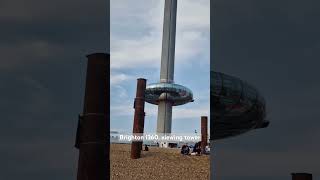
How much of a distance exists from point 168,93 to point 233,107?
628 cm

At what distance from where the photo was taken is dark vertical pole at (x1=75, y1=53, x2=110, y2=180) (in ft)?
59.1

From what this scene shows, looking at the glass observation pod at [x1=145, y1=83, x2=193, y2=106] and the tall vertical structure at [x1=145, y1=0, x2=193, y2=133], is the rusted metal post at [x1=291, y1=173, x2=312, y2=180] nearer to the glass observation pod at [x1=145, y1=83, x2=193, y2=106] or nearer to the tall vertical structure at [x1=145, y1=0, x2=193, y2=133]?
the glass observation pod at [x1=145, y1=83, x2=193, y2=106]

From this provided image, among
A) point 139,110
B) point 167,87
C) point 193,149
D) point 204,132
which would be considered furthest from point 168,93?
point 193,149

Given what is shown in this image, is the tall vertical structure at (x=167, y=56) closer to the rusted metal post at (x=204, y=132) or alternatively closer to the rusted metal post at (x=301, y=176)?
the rusted metal post at (x=204, y=132)

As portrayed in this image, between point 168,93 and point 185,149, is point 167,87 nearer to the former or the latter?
point 168,93

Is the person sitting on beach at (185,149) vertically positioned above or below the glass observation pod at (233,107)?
below

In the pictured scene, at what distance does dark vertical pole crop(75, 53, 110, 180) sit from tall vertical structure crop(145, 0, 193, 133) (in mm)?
6713

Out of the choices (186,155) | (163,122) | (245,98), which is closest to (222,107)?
(245,98)

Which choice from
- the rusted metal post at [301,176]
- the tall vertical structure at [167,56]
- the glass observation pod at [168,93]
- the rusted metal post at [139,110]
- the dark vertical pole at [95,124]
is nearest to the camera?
the dark vertical pole at [95,124]

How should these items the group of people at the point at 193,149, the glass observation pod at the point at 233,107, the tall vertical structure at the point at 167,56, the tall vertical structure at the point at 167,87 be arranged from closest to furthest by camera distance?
the glass observation pod at the point at 233,107, the group of people at the point at 193,149, the tall vertical structure at the point at 167,87, the tall vertical structure at the point at 167,56

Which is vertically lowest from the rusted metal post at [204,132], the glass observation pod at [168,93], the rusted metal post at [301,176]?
the rusted metal post at [301,176]

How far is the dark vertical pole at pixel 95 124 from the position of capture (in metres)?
18.0

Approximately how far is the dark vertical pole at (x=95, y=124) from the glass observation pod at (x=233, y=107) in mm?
5693

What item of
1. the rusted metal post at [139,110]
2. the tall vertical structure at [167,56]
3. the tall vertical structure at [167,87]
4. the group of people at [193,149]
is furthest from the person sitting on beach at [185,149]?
the tall vertical structure at [167,56]
